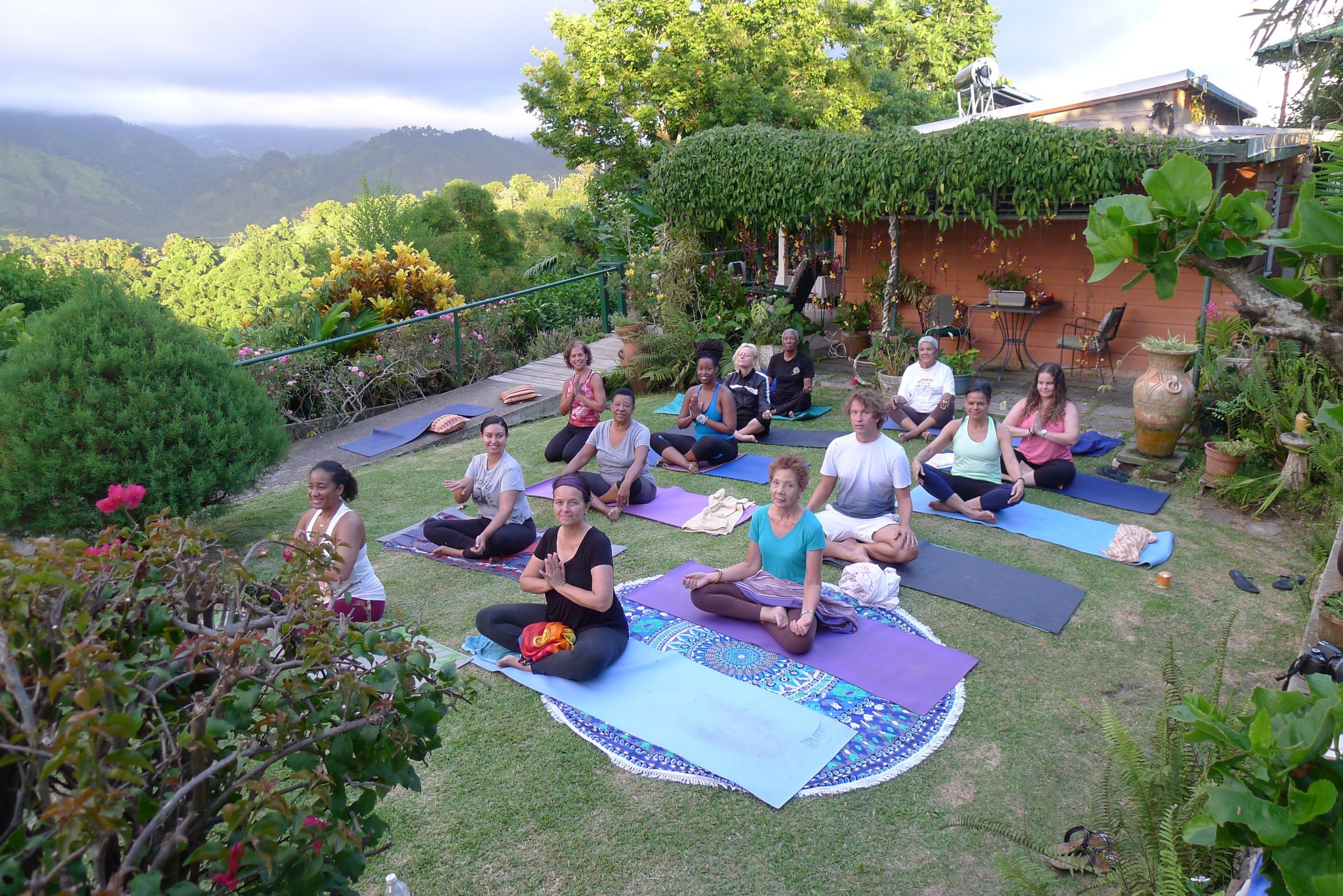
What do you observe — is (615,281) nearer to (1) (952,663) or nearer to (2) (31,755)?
(1) (952,663)

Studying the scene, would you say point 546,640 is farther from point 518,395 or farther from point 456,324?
point 456,324

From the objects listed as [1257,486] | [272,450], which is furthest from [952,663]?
[272,450]

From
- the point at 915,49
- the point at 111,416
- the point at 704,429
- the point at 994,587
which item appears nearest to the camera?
the point at 994,587

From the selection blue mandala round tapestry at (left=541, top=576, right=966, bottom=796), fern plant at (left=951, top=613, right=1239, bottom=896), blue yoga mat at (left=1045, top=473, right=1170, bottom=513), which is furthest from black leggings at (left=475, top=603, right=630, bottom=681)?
blue yoga mat at (left=1045, top=473, right=1170, bottom=513)

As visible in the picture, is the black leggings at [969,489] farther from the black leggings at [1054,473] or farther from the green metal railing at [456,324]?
the green metal railing at [456,324]

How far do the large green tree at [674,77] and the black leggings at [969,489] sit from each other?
768 inches

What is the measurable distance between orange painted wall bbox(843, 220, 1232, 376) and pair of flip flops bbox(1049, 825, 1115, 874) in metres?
8.62

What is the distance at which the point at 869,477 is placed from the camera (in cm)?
584

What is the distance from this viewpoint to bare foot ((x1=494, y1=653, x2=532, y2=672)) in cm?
454

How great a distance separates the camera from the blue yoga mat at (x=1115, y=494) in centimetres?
683

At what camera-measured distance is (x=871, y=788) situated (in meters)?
3.63

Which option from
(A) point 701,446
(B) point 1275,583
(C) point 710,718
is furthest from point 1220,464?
(C) point 710,718

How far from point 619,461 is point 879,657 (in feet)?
10.6

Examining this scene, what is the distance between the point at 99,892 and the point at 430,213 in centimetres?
2724
